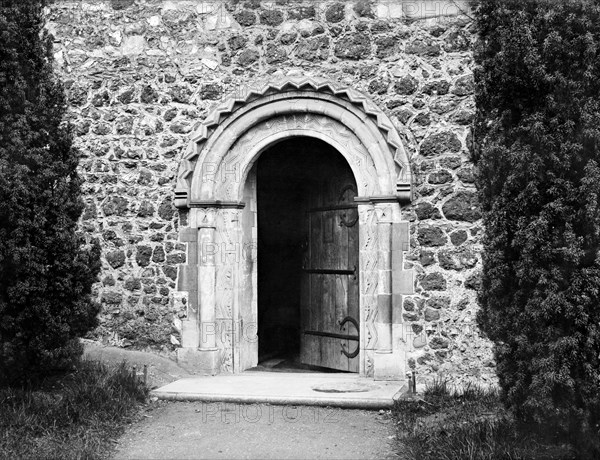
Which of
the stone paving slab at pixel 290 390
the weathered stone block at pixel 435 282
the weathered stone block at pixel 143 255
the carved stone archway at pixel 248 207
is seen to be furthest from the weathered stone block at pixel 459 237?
the weathered stone block at pixel 143 255

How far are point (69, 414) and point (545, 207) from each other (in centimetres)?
376

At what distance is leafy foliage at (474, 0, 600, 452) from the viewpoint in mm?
4207

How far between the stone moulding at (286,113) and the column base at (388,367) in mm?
1506

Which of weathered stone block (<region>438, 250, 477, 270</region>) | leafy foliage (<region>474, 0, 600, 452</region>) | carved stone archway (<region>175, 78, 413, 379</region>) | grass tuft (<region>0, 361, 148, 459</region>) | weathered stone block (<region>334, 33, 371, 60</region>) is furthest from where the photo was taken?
weathered stone block (<region>334, 33, 371, 60</region>)

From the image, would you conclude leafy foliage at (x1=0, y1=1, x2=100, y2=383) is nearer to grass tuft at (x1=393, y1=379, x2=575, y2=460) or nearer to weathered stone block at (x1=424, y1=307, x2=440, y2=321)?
grass tuft at (x1=393, y1=379, x2=575, y2=460)

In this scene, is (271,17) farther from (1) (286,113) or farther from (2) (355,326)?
(2) (355,326)

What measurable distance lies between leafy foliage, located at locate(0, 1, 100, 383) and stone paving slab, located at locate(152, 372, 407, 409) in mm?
1083

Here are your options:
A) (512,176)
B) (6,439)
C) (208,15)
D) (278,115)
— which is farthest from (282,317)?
→ (512,176)

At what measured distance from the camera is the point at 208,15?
725 centimetres

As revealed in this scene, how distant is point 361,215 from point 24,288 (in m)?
3.17

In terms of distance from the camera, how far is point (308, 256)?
8.20m

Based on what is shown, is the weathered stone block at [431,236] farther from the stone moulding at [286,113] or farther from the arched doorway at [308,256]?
the arched doorway at [308,256]

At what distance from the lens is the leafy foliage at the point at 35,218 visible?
5.54 m

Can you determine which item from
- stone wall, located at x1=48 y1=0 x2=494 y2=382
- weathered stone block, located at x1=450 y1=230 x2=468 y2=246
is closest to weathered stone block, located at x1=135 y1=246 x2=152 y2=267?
stone wall, located at x1=48 y1=0 x2=494 y2=382
